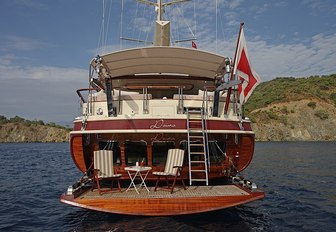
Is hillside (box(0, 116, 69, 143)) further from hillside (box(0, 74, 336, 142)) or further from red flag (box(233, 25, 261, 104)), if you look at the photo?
red flag (box(233, 25, 261, 104))

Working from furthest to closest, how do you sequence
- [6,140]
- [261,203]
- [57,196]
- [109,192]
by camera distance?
1. [6,140]
2. [57,196]
3. [261,203]
4. [109,192]

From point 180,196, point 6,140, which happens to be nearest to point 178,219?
point 180,196

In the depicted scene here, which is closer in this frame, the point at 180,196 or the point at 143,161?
the point at 180,196

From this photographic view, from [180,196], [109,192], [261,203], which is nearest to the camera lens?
[180,196]

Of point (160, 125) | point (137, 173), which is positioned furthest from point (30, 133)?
point (160, 125)

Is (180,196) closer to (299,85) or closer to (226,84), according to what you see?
(226,84)

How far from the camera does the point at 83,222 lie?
9.09 metres

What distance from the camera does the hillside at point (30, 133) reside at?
391 feet

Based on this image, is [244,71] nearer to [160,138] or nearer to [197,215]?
[160,138]

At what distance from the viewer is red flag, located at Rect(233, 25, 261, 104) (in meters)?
9.17


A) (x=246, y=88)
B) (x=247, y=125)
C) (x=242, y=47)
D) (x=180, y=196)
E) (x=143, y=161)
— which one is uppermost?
(x=242, y=47)

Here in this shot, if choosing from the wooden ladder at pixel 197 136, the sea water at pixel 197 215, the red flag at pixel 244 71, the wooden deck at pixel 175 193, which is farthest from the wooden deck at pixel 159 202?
the red flag at pixel 244 71

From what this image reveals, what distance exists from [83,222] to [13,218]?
100.0 inches

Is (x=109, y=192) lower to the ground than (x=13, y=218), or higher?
higher
